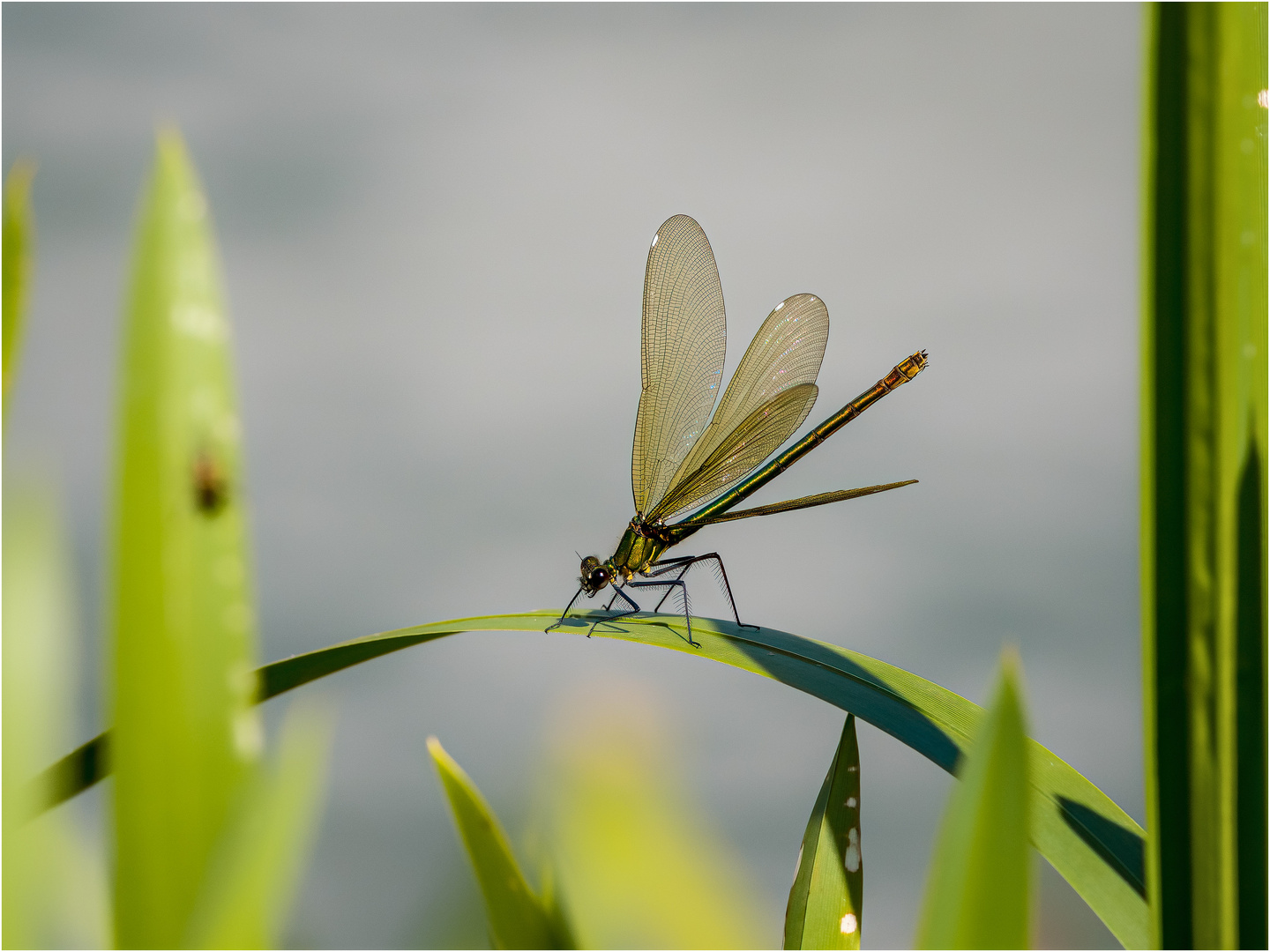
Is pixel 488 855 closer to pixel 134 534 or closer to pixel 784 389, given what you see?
pixel 134 534

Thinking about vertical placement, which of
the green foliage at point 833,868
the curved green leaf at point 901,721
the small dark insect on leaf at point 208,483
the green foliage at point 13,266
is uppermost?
the green foliage at point 13,266


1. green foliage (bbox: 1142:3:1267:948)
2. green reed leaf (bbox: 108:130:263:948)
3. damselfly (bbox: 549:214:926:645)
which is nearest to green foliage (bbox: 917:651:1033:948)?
green foliage (bbox: 1142:3:1267:948)

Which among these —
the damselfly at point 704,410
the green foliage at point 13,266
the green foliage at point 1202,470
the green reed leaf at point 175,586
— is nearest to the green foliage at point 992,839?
the green foliage at point 1202,470

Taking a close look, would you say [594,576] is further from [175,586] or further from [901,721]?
[175,586]

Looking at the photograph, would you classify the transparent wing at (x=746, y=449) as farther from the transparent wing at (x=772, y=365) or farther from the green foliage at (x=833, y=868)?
the green foliage at (x=833, y=868)

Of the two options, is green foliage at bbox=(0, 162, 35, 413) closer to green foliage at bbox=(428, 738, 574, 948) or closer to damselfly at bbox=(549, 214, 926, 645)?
green foliage at bbox=(428, 738, 574, 948)

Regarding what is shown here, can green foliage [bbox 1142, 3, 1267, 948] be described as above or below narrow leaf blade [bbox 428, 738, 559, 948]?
above

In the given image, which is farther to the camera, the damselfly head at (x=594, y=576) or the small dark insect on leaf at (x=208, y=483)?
the damselfly head at (x=594, y=576)
